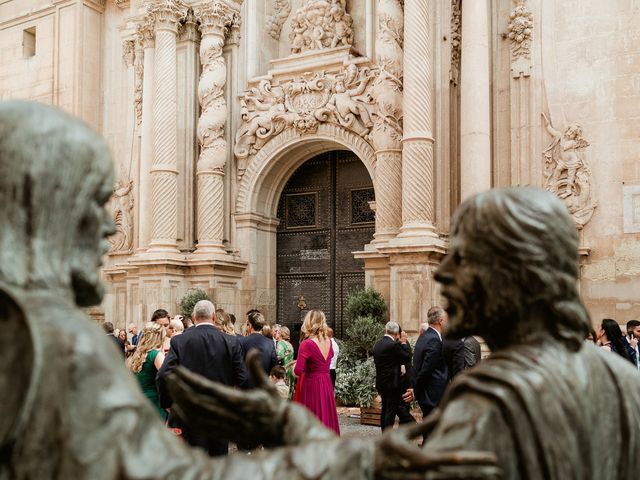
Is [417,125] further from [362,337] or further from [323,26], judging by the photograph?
[323,26]

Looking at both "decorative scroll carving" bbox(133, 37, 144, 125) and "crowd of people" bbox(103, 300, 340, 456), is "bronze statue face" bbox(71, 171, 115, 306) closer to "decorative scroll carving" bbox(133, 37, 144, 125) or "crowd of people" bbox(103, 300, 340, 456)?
"crowd of people" bbox(103, 300, 340, 456)

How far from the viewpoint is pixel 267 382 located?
6.01 ft

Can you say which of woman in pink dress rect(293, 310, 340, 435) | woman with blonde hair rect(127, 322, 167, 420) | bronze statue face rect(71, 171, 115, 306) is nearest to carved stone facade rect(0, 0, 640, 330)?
woman in pink dress rect(293, 310, 340, 435)

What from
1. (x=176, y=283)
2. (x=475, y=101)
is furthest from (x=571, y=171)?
(x=176, y=283)

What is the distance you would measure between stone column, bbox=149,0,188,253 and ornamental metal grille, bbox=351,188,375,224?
151 inches

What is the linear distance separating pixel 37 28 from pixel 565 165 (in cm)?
1449

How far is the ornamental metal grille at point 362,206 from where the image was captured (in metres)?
16.6

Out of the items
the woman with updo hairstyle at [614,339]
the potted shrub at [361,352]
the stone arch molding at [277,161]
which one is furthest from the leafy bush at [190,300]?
the woman with updo hairstyle at [614,339]

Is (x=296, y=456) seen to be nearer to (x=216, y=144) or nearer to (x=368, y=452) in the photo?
(x=368, y=452)

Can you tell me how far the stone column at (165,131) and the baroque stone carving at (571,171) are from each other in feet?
25.7

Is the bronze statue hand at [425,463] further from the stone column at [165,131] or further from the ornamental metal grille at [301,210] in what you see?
the ornamental metal grille at [301,210]

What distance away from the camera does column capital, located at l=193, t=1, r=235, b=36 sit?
1681 cm

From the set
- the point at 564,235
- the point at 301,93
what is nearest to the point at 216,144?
the point at 301,93

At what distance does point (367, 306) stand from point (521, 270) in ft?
38.9
